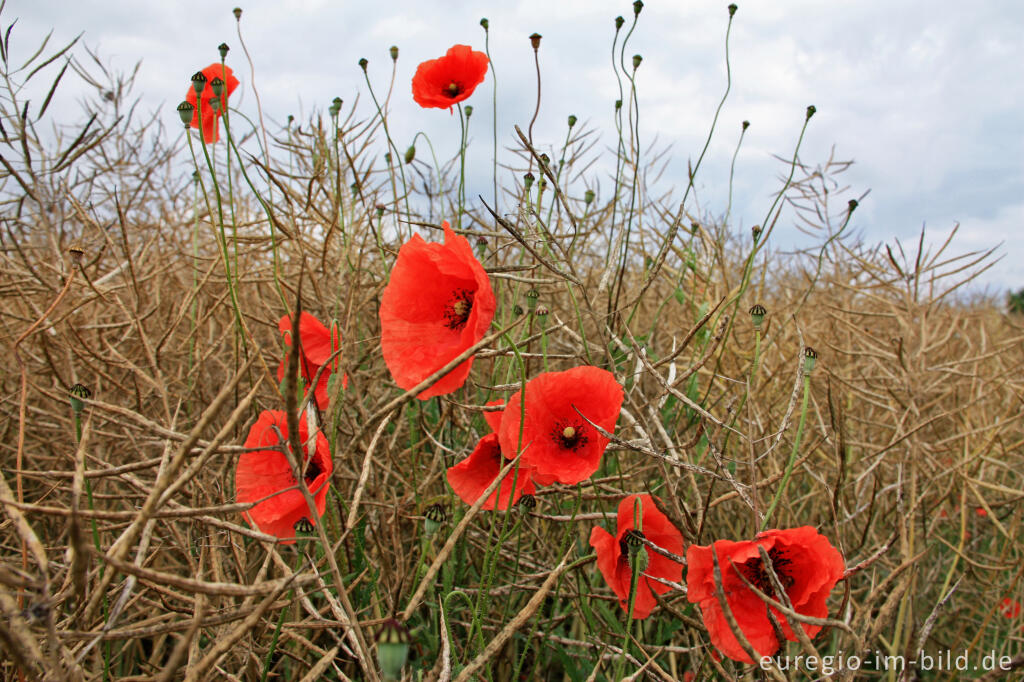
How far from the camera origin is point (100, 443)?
152 cm

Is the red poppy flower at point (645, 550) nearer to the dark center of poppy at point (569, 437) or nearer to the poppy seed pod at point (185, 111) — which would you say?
the dark center of poppy at point (569, 437)

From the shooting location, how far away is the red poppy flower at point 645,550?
35.4 inches

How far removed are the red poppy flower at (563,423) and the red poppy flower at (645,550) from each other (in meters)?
0.09

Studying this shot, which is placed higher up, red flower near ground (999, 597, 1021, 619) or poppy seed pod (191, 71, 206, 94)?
poppy seed pod (191, 71, 206, 94)


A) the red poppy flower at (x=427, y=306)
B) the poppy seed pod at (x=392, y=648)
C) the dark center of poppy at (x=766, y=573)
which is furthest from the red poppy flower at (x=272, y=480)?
the dark center of poppy at (x=766, y=573)

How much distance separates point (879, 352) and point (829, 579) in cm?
86

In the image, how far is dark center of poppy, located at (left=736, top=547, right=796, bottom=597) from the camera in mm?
893

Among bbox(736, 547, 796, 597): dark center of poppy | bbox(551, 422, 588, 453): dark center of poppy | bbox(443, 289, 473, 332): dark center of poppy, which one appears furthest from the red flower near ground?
bbox(443, 289, 473, 332): dark center of poppy

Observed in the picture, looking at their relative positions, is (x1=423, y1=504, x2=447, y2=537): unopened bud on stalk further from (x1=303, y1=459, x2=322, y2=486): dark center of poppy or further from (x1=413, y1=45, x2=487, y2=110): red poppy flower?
(x1=413, y1=45, x2=487, y2=110): red poppy flower

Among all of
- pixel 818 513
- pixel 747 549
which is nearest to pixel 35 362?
pixel 747 549

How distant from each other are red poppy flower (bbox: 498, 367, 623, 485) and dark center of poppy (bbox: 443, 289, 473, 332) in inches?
7.6

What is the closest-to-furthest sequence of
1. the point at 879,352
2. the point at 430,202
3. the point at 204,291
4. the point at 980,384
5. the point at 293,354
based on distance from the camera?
the point at 293,354
the point at 879,352
the point at 204,291
the point at 980,384
the point at 430,202

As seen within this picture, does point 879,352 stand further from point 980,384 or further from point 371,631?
point 371,631

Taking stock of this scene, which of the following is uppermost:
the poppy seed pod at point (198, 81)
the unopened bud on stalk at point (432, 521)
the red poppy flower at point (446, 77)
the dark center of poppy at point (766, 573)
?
the red poppy flower at point (446, 77)
